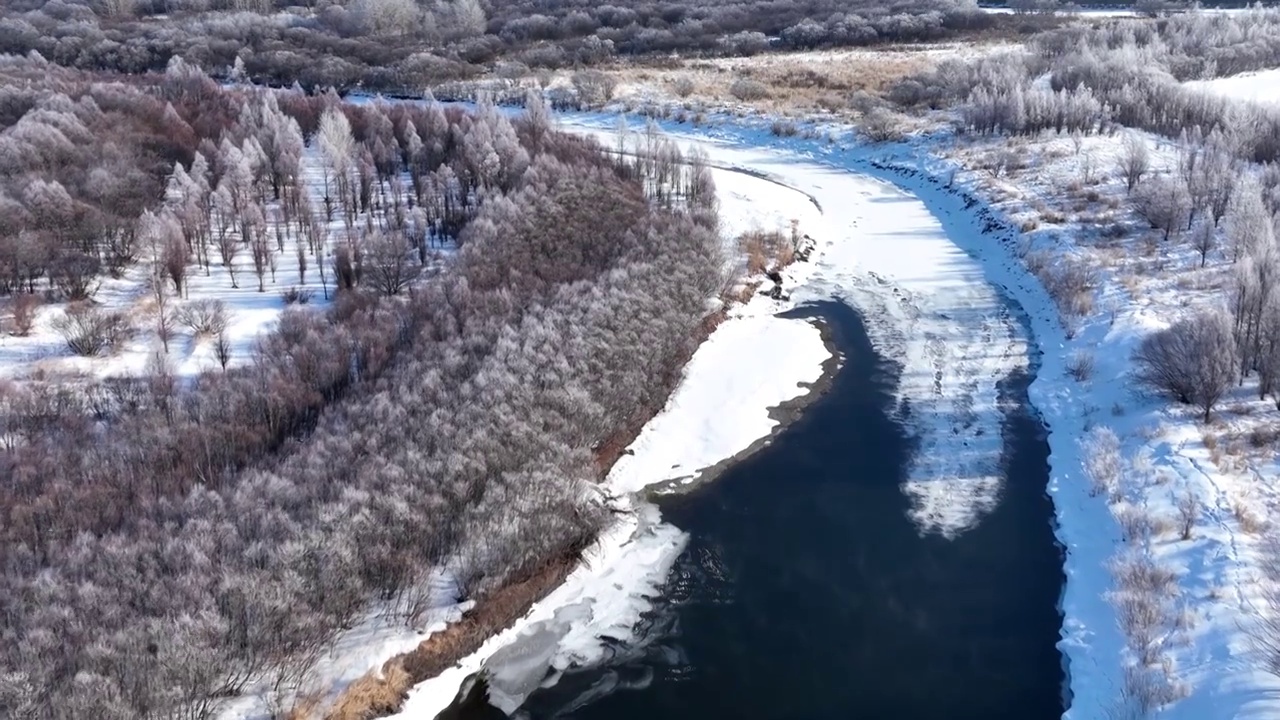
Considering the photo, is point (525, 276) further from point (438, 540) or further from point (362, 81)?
point (362, 81)

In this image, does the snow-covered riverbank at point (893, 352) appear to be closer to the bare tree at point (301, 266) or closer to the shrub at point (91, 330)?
the bare tree at point (301, 266)

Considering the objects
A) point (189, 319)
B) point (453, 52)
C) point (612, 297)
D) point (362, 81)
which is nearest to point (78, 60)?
point (362, 81)

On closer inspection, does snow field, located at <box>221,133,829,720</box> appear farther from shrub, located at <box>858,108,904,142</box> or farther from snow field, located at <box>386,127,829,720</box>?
shrub, located at <box>858,108,904,142</box>

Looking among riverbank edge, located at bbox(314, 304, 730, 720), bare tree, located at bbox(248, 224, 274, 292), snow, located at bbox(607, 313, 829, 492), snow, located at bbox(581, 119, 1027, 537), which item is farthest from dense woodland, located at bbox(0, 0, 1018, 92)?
riverbank edge, located at bbox(314, 304, 730, 720)

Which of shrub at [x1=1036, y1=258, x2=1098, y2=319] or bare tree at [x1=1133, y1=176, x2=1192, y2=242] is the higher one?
bare tree at [x1=1133, y1=176, x2=1192, y2=242]

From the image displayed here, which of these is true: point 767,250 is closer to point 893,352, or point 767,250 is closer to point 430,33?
point 893,352
